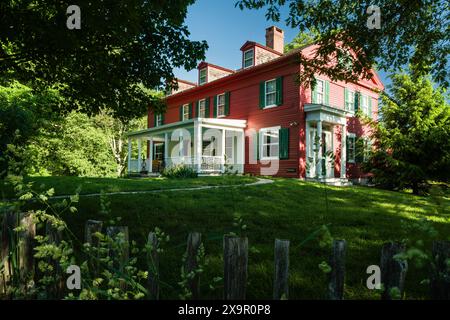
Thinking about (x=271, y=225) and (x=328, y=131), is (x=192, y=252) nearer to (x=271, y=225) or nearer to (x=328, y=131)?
(x=271, y=225)

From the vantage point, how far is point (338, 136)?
17906mm

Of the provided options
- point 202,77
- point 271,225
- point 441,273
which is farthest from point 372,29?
point 202,77

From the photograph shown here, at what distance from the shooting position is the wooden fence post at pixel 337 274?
5.86 feet

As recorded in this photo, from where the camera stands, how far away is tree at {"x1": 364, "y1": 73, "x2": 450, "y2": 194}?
1410 centimetres

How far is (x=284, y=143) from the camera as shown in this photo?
16.8 metres

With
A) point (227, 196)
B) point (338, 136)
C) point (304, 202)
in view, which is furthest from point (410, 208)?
point (338, 136)

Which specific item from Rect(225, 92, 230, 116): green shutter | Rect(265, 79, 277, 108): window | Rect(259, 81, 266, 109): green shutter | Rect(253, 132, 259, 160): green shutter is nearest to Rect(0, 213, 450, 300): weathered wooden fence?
Rect(253, 132, 259, 160): green shutter

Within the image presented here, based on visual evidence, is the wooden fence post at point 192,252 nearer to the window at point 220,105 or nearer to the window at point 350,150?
the window at point 350,150

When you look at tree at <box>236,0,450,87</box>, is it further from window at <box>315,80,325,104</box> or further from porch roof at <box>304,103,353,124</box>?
window at <box>315,80,325,104</box>

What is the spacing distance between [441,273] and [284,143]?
15.3 m

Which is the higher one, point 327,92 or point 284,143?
point 327,92

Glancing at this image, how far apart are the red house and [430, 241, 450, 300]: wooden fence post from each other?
13.4 meters

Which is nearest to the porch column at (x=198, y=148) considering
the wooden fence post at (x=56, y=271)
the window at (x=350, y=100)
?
the window at (x=350, y=100)

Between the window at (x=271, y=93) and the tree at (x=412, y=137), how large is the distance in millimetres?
5219
